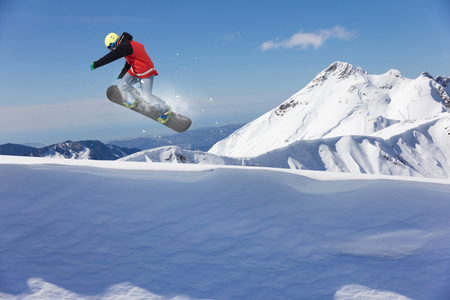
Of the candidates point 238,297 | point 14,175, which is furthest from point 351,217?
point 14,175

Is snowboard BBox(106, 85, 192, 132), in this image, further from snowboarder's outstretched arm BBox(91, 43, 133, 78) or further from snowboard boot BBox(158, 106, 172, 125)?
snowboarder's outstretched arm BBox(91, 43, 133, 78)

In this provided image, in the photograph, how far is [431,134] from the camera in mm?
81688

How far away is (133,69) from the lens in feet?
26.6

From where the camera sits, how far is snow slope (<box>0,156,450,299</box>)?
12.6ft

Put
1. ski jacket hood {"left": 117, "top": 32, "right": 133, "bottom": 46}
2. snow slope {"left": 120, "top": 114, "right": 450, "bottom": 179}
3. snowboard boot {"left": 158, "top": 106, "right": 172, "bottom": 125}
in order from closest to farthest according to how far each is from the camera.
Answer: ski jacket hood {"left": 117, "top": 32, "right": 133, "bottom": 46}, snowboard boot {"left": 158, "top": 106, "right": 172, "bottom": 125}, snow slope {"left": 120, "top": 114, "right": 450, "bottom": 179}

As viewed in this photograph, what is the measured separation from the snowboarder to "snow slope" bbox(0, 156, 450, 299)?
2.59 meters

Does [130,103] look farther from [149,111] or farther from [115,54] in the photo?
[115,54]

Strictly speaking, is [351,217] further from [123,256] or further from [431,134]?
[431,134]

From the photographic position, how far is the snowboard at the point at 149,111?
9.33m

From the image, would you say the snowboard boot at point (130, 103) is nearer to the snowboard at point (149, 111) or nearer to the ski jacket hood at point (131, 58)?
the snowboard at point (149, 111)

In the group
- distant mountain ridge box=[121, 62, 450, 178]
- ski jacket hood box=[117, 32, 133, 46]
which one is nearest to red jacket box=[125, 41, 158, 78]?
ski jacket hood box=[117, 32, 133, 46]

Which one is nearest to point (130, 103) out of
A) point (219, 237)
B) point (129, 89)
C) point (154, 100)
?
point (129, 89)

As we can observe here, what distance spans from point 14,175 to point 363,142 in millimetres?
75538

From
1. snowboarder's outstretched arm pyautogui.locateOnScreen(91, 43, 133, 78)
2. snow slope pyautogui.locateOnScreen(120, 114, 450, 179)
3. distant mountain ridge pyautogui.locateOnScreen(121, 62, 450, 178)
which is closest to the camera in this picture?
snowboarder's outstretched arm pyautogui.locateOnScreen(91, 43, 133, 78)
